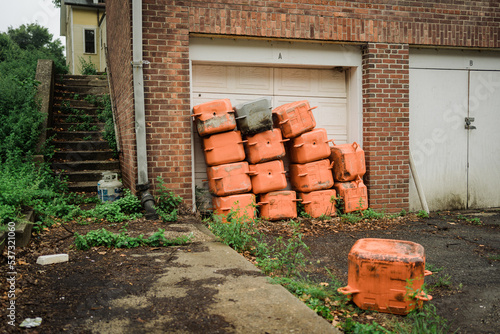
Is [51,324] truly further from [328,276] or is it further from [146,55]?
[146,55]

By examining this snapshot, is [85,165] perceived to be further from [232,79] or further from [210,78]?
[232,79]

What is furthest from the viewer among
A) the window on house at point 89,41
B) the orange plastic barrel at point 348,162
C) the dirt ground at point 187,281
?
the window on house at point 89,41

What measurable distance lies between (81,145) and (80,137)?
0.46 m

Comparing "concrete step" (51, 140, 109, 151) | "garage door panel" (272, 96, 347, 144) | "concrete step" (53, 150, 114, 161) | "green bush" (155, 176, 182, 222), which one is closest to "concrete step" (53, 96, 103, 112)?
"concrete step" (51, 140, 109, 151)

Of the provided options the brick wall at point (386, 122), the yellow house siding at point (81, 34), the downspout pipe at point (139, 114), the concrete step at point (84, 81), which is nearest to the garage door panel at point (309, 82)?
the brick wall at point (386, 122)

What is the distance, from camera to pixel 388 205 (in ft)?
23.6

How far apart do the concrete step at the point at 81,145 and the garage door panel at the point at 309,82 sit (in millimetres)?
4020

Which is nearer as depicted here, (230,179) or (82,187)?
(230,179)

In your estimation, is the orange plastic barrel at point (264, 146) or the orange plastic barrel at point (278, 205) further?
the orange plastic barrel at point (278, 205)

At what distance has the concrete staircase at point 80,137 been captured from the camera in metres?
8.15

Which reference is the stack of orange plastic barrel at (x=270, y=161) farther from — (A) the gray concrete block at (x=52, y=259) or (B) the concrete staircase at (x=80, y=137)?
(B) the concrete staircase at (x=80, y=137)

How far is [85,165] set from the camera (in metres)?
8.37

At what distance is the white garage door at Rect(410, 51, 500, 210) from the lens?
752cm

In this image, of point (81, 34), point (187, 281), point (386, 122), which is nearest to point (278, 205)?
point (386, 122)
